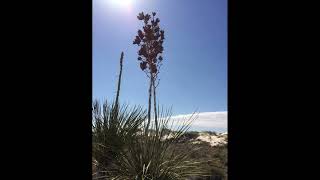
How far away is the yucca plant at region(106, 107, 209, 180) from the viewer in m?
3.99

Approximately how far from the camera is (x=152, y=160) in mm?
4016

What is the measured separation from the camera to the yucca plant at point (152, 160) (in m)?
3.99
